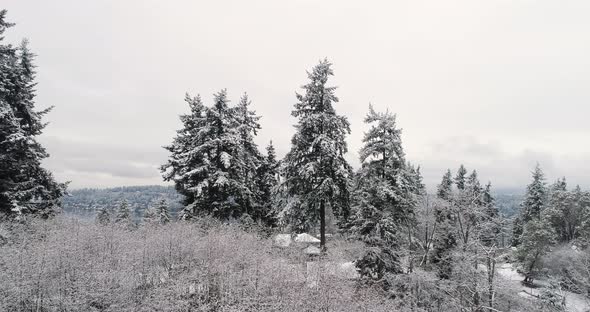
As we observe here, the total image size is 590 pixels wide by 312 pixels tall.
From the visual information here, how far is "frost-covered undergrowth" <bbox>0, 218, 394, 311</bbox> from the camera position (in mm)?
10570

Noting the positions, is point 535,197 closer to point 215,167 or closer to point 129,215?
point 215,167

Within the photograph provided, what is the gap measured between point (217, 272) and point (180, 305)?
79.4 inches

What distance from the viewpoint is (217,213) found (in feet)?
76.8

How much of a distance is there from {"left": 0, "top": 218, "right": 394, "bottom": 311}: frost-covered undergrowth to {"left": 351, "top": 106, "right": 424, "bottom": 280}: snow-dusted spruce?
4666 mm

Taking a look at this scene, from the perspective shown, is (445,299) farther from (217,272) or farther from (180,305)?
(180,305)

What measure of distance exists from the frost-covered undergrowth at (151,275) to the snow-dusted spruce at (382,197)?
467 cm

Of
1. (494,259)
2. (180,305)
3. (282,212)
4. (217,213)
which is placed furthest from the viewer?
(217,213)

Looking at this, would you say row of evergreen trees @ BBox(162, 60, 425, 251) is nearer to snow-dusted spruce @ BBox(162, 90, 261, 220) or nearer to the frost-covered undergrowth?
snow-dusted spruce @ BBox(162, 90, 261, 220)

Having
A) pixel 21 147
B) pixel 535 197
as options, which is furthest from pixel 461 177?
pixel 21 147

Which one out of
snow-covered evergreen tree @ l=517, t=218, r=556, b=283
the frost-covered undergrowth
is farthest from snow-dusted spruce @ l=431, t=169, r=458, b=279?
snow-covered evergreen tree @ l=517, t=218, r=556, b=283

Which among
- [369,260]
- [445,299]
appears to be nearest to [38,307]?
[369,260]

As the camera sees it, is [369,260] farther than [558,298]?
No

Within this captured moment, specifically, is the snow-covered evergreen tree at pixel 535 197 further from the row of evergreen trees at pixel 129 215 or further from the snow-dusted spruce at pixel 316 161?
the row of evergreen trees at pixel 129 215

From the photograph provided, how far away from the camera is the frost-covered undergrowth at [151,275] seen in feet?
34.7
